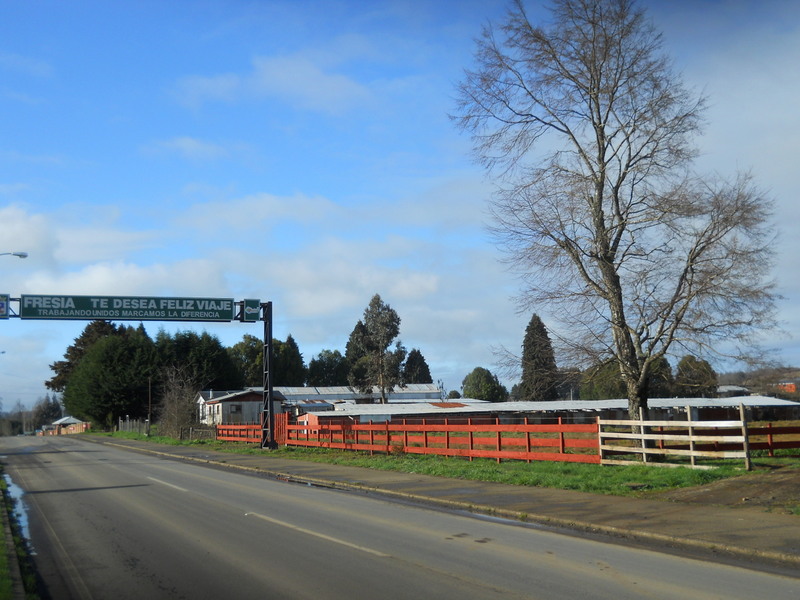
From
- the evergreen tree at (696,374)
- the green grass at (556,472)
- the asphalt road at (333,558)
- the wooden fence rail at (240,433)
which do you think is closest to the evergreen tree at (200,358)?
the wooden fence rail at (240,433)

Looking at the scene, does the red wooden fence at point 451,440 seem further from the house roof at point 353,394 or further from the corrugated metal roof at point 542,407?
the house roof at point 353,394

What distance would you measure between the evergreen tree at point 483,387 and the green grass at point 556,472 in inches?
3189

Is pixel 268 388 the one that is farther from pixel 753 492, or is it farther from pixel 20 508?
pixel 753 492

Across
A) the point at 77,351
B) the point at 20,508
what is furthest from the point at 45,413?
the point at 20,508

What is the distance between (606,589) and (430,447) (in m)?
18.6

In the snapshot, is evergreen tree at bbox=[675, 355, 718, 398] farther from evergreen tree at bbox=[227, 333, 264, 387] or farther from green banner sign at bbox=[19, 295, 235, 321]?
evergreen tree at bbox=[227, 333, 264, 387]

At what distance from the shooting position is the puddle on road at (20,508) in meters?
12.6

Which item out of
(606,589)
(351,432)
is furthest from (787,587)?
(351,432)

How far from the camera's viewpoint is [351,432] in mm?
31141

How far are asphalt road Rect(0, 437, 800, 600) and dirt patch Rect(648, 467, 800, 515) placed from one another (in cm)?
404

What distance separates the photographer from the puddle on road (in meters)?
12.6

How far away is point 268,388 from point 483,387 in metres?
75.3

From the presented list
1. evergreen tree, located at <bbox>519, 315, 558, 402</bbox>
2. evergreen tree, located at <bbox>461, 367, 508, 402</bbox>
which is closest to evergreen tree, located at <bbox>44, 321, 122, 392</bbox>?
evergreen tree, located at <bbox>461, 367, 508, 402</bbox>

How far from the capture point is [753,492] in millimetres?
14023
